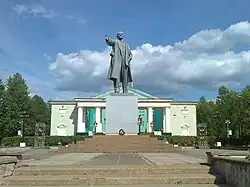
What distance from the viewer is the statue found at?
30.6 metres

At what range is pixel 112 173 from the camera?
31.5ft

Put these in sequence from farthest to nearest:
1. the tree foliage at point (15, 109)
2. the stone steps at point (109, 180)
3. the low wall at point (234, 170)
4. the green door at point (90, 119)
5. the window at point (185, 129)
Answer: the window at point (185, 129) < the green door at point (90, 119) < the tree foliage at point (15, 109) < the stone steps at point (109, 180) < the low wall at point (234, 170)

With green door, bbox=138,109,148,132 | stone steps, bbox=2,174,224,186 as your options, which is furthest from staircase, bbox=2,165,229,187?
Result: green door, bbox=138,109,148,132

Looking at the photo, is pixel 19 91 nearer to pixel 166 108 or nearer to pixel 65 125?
pixel 65 125

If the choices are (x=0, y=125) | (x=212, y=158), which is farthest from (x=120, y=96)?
(x=0, y=125)

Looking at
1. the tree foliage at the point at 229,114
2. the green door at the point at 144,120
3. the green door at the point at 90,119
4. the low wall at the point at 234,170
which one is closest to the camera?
the low wall at the point at 234,170

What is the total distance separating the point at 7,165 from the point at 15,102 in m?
65.5

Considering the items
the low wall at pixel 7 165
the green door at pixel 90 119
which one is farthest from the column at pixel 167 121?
the low wall at pixel 7 165

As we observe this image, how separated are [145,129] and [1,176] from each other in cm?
7135

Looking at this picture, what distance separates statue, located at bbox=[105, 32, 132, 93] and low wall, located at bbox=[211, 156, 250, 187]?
21.1 meters

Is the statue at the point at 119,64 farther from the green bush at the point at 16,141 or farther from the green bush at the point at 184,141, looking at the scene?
the green bush at the point at 16,141

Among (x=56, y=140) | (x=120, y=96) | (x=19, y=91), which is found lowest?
(x=56, y=140)

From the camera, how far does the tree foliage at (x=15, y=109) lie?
62812mm

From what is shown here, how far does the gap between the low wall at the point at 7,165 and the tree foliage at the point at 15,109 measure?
2131 inches
